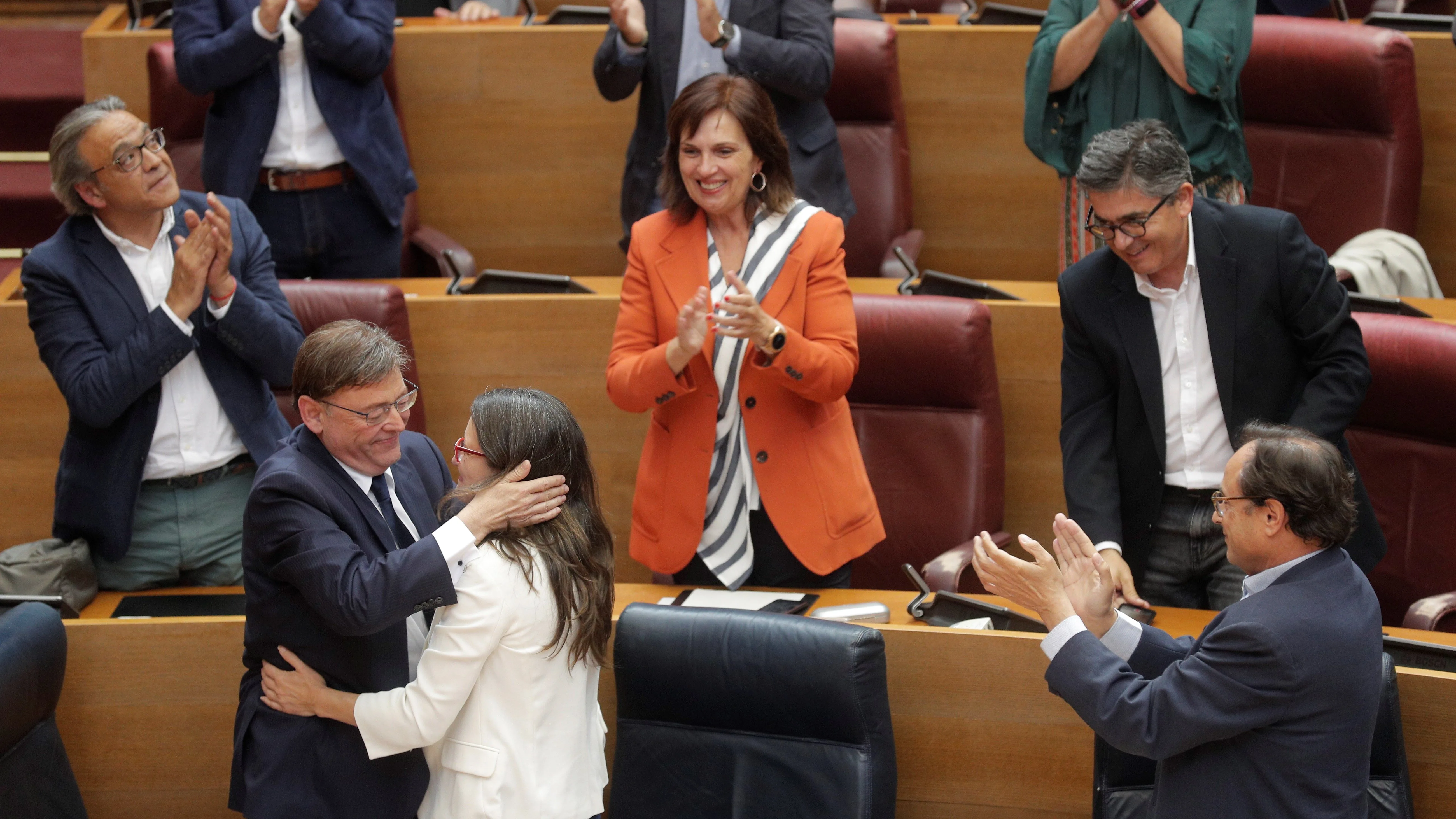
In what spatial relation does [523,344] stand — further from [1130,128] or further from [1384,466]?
[1384,466]

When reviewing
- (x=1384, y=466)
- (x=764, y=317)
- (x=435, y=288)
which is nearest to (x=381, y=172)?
(x=435, y=288)

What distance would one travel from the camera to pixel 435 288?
2.93 meters

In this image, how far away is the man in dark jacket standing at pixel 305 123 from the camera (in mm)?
2809

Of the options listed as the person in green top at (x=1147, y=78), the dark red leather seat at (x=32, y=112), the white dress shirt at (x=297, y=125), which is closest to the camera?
the person in green top at (x=1147, y=78)

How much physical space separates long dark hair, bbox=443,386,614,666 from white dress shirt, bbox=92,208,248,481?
2.45ft

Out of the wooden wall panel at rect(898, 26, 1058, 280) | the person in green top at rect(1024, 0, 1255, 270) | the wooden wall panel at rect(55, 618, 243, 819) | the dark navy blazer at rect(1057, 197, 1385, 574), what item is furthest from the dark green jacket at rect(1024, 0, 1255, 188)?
the wooden wall panel at rect(55, 618, 243, 819)

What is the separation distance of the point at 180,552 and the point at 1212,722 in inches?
63.6

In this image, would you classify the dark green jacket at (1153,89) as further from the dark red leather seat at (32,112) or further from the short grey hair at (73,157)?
the dark red leather seat at (32,112)

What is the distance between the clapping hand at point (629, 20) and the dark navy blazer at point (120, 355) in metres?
0.79

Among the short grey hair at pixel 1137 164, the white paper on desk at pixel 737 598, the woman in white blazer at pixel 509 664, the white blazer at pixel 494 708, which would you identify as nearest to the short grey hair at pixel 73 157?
the woman in white blazer at pixel 509 664

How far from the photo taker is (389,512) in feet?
5.81

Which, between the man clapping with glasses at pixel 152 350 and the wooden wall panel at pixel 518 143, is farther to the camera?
the wooden wall panel at pixel 518 143

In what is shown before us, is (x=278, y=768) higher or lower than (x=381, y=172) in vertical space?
lower

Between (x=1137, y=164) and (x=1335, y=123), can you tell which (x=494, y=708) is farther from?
(x=1335, y=123)
